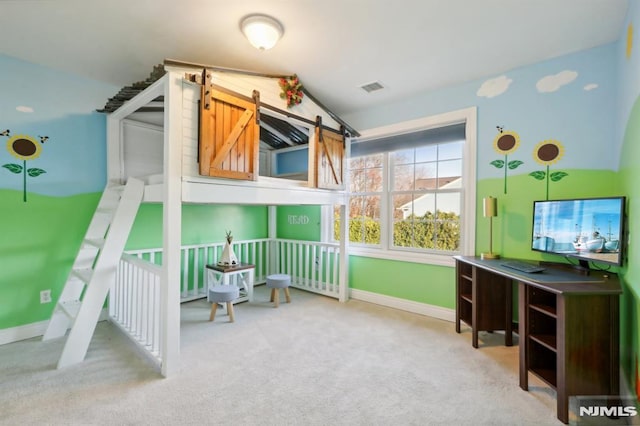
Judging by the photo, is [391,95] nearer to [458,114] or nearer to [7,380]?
[458,114]

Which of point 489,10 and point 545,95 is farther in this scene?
point 545,95

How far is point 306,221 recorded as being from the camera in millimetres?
4750

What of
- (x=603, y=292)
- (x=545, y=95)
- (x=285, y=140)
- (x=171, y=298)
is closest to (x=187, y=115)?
(x=171, y=298)

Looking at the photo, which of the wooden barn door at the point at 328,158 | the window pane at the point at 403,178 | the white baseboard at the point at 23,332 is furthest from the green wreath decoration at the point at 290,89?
the white baseboard at the point at 23,332

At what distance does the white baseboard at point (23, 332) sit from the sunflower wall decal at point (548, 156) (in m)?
5.01

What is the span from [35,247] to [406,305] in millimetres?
4001

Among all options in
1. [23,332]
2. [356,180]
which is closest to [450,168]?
[356,180]

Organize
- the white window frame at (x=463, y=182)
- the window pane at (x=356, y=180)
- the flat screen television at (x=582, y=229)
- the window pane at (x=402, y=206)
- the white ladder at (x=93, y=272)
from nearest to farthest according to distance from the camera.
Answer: the flat screen television at (x=582, y=229) → the white ladder at (x=93, y=272) → the white window frame at (x=463, y=182) → the window pane at (x=402, y=206) → the window pane at (x=356, y=180)

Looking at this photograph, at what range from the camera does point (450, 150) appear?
3.53 metres

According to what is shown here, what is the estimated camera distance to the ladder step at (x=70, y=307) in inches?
101

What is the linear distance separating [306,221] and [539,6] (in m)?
3.55

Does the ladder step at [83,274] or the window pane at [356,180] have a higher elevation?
the window pane at [356,180]

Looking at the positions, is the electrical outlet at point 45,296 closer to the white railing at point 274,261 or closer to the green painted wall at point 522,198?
the white railing at point 274,261

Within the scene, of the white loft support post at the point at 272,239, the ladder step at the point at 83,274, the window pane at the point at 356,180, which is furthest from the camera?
the white loft support post at the point at 272,239
